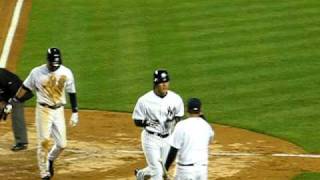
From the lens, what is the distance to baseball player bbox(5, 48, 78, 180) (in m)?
12.5

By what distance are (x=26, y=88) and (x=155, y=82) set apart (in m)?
2.73

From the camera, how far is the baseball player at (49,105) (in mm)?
12508

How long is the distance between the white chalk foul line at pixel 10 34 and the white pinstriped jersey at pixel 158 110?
11170mm

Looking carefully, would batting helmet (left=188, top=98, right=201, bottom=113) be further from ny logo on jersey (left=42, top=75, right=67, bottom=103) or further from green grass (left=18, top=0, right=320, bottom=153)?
green grass (left=18, top=0, right=320, bottom=153)

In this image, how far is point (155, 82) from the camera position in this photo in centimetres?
1099

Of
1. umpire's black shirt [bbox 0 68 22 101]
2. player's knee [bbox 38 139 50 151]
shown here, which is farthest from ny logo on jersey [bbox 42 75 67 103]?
umpire's black shirt [bbox 0 68 22 101]

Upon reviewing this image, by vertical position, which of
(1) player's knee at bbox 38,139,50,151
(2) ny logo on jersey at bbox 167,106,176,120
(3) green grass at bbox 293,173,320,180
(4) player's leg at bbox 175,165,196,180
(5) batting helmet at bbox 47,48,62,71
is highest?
(5) batting helmet at bbox 47,48,62,71

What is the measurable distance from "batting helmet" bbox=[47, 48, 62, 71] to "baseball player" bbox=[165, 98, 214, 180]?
3243 millimetres

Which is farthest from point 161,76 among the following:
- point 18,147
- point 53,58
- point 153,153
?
point 18,147

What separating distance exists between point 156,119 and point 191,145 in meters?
1.44

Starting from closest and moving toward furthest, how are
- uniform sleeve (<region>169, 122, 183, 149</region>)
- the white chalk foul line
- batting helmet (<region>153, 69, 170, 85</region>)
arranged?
1. uniform sleeve (<region>169, 122, 183, 149</region>)
2. batting helmet (<region>153, 69, 170, 85</region>)
3. the white chalk foul line

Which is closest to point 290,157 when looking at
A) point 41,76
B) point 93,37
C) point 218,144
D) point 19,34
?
point 218,144

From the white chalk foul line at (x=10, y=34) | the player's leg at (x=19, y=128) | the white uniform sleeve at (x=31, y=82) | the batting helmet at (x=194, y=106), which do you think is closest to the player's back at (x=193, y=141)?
the batting helmet at (x=194, y=106)

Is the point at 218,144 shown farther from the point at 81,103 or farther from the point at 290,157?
the point at 81,103
